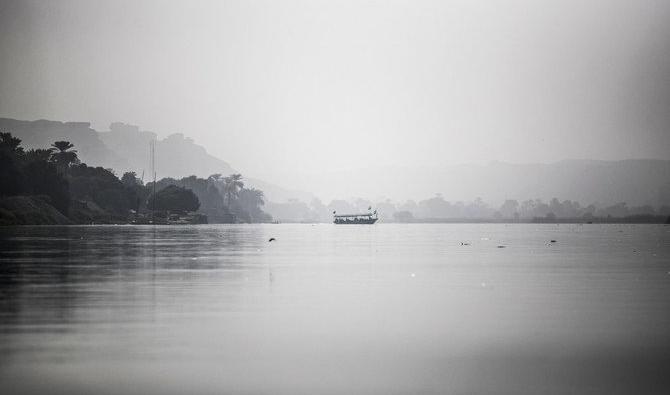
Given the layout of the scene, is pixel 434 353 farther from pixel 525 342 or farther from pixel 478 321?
pixel 478 321

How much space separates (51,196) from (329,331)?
19693 cm

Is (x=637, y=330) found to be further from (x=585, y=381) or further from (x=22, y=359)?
(x=22, y=359)

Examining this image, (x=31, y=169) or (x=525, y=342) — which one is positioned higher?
(x=31, y=169)

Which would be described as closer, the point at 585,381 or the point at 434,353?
the point at 585,381

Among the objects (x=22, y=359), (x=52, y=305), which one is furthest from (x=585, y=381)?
(x=52, y=305)

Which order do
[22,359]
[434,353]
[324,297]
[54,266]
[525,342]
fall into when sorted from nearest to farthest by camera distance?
1. [22,359]
2. [434,353]
3. [525,342]
4. [324,297]
5. [54,266]

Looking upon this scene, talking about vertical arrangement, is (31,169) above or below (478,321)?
above

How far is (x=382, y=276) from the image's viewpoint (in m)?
35.0

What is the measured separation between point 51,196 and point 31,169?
8805mm

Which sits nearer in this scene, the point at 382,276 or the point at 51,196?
the point at 382,276

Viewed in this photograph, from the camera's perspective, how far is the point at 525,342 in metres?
15.8

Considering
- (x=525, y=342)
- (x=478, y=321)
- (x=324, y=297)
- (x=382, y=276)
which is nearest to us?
(x=525, y=342)

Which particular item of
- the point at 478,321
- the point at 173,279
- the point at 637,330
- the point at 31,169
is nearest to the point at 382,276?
the point at 173,279

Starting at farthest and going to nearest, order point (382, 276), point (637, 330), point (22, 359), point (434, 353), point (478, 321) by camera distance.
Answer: point (382, 276), point (478, 321), point (637, 330), point (434, 353), point (22, 359)
